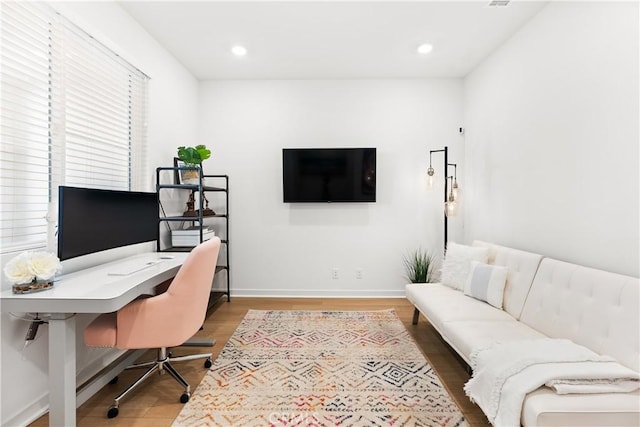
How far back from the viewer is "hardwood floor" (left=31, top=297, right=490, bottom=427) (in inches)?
67.9

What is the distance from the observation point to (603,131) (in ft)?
6.12

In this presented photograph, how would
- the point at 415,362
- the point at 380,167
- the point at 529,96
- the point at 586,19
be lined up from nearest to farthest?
the point at 586,19
the point at 415,362
the point at 529,96
the point at 380,167

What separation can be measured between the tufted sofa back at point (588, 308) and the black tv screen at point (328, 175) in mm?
2005

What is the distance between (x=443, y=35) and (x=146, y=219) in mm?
3043

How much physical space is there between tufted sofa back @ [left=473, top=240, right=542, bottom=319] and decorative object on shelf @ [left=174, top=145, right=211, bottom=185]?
9.33ft

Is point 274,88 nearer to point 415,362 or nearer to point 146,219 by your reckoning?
point 146,219

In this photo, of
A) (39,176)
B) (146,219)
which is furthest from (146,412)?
(39,176)

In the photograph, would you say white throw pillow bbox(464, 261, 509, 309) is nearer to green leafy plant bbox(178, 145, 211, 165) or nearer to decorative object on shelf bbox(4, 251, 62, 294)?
green leafy plant bbox(178, 145, 211, 165)

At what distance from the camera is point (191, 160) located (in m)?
2.98

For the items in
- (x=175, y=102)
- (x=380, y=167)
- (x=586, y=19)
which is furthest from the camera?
(x=380, y=167)

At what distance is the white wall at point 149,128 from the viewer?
1599mm

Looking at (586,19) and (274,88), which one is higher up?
(274,88)

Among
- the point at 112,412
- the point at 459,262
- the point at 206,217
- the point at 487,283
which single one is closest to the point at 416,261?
the point at 459,262

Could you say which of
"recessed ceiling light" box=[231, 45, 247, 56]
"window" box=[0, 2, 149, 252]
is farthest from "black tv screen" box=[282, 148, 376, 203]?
"window" box=[0, 2, 149, 252]
